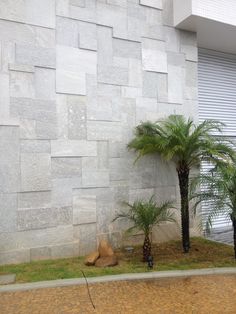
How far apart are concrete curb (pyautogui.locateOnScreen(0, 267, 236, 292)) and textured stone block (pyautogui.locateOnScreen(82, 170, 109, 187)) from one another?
2016 millimetres

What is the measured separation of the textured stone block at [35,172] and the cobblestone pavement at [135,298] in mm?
1978

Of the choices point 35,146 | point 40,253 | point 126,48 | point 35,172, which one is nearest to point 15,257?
point 40,253

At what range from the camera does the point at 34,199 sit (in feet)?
21.0

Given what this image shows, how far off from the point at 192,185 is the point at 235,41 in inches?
180

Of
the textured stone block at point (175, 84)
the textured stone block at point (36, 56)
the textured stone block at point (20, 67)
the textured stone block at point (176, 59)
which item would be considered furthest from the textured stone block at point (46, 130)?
the textured stone block at point (176, 59)

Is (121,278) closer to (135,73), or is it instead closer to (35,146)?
(35,146)

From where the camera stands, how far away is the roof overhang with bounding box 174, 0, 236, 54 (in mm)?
7574

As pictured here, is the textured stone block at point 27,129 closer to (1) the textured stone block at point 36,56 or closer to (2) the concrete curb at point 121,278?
(1) the textured stone block at point 36,56

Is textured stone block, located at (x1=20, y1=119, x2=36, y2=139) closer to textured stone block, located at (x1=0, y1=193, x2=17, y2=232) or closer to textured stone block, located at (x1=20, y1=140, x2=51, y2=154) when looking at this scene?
textured stone block, located at (x1=20, y1=140, x2=51, y2=154)

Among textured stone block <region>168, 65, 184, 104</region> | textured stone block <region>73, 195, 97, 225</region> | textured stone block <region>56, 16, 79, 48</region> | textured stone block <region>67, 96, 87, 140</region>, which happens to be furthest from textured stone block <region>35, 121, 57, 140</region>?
textured stone block <region>168, 65, 184, 104</region>

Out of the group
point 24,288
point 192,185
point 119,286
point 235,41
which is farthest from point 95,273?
point 235,41

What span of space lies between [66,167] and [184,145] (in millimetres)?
2198

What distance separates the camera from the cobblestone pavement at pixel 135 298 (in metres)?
4.32

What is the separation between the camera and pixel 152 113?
7703mm
